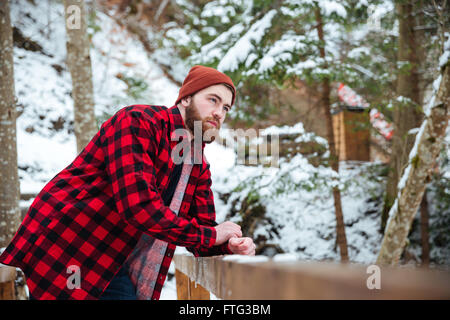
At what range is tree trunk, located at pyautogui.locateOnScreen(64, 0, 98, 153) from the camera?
4.20m

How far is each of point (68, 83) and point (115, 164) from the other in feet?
31.0

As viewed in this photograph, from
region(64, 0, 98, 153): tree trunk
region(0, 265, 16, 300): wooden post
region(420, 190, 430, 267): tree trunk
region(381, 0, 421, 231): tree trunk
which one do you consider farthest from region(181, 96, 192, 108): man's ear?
region(420, 190, 430, 267): tree trunk

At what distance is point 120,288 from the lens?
4.84 ft

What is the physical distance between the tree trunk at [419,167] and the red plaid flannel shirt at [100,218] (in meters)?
4.18

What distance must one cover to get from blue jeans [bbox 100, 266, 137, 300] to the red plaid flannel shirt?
2.8 inches

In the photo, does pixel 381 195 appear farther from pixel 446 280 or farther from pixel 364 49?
pixel 446 280

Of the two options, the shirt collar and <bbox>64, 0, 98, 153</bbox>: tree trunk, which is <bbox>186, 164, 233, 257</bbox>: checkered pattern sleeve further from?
<bbox>64, 0, 98, 153</bbox>: tree trunk

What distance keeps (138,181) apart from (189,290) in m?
1.00

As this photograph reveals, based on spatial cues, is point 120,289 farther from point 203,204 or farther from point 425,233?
point 425,233

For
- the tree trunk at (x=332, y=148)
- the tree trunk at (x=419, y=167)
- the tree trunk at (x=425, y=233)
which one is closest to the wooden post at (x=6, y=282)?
the tree trunk at (x=419, y=167)

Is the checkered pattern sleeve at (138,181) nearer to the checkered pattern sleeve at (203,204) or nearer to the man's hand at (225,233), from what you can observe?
the man's hand at (225,233)

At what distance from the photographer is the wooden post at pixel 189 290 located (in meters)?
2.03
